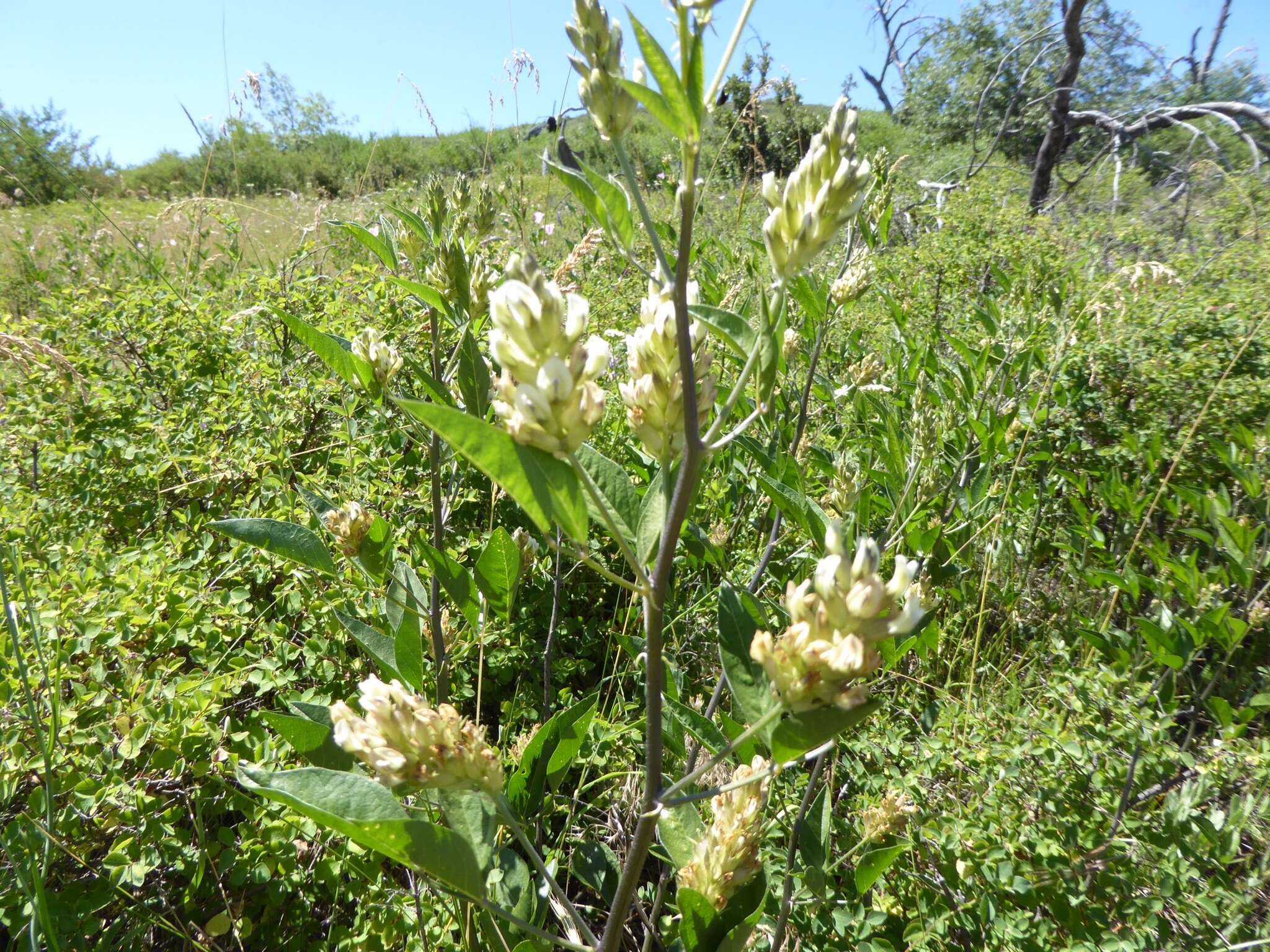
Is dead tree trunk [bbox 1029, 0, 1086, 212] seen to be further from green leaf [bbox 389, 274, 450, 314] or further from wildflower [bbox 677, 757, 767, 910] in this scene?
wildflower [bbox 677, 757, 767, 910]

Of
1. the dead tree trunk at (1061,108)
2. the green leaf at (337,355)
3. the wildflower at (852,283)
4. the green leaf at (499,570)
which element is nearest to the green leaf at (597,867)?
the green leaf at (499,570)

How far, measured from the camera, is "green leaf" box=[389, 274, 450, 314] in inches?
40.0

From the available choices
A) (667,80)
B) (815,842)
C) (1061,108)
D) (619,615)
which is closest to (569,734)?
(815,842)

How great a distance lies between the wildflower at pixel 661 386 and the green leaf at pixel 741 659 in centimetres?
19

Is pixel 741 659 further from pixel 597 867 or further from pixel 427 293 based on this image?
pixel 427 293

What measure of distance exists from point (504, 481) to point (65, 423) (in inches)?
90.7

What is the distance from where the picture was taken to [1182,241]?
448 centimetres

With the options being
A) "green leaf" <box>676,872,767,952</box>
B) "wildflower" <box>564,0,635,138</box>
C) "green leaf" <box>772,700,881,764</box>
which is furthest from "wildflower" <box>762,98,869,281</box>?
"green leaf" <box>676,872,767,952</box>

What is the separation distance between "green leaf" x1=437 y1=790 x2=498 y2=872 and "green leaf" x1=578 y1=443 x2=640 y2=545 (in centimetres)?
34

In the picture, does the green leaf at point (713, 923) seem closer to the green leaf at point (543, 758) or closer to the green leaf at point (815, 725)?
the green leaf at point (543, 758)

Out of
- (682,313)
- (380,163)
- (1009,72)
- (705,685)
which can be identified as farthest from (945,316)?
(380,163)

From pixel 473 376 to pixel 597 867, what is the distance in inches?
29.6

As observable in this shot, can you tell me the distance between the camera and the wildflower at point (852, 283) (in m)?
1.81

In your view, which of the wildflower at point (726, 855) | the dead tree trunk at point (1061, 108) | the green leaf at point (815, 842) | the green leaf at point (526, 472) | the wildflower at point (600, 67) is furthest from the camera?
the dead tree trunk at point (1061, 108)
